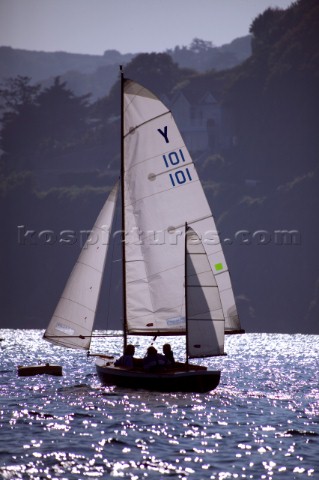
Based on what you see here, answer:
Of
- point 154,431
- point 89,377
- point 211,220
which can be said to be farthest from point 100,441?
point 89,377

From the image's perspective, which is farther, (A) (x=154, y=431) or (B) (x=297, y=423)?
(B) (x=297, y=423)

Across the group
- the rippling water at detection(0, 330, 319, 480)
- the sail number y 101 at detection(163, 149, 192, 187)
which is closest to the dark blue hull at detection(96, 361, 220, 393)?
the rippling water at detection(0, 330, 319, 480)

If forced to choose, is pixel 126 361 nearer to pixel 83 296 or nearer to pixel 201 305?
pixel 83 296

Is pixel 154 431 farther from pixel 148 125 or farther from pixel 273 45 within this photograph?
pixel 273 45

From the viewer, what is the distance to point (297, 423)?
112 feet

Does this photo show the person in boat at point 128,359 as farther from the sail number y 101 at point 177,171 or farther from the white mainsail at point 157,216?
the sail number y 101 at point 177,171

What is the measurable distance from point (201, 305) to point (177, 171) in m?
5.96

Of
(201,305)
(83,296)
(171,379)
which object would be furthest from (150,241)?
(171,379)

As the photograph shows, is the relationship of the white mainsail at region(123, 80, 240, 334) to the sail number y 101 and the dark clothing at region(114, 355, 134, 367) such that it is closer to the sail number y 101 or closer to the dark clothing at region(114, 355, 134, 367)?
the sail number y 101

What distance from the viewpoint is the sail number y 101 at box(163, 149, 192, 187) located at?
41844 mm

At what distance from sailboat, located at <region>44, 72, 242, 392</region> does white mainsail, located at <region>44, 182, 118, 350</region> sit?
Answer: 4cm

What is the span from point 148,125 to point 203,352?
9570 millimetres

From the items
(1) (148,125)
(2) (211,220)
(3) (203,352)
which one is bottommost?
(3) (203,352)

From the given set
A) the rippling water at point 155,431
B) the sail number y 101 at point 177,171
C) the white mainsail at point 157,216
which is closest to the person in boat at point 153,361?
the rippling water at point 155,431
